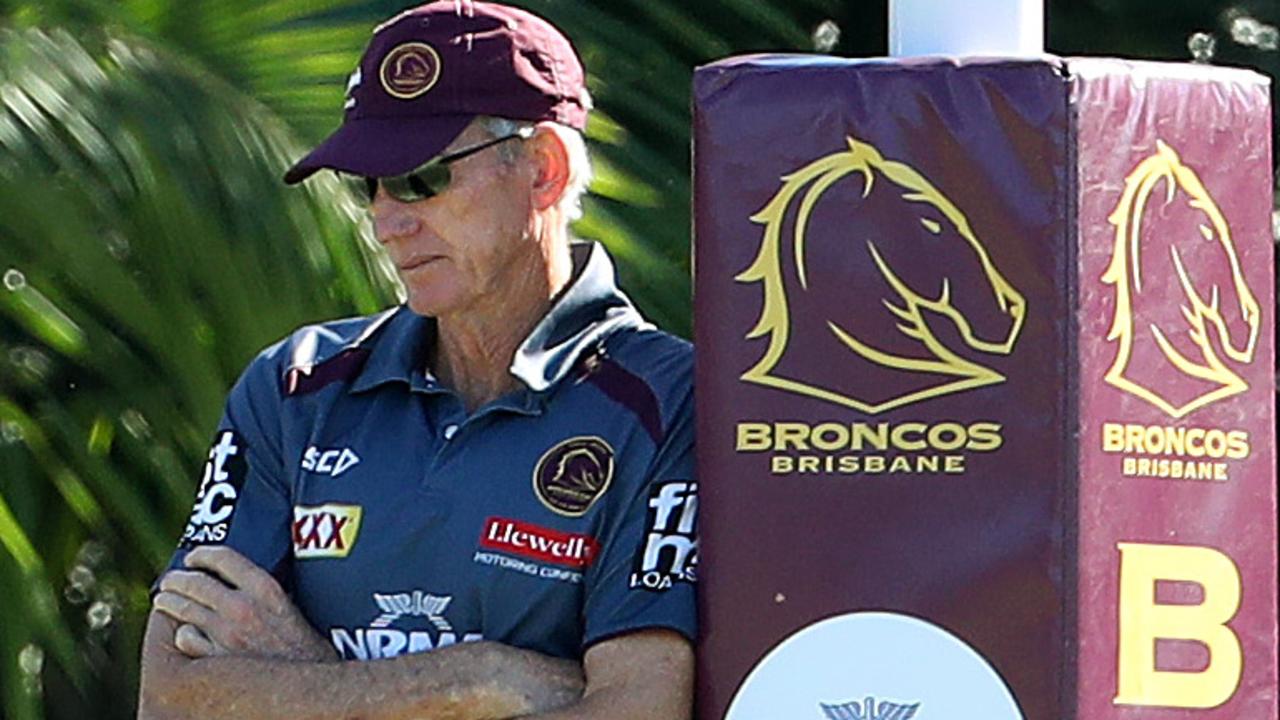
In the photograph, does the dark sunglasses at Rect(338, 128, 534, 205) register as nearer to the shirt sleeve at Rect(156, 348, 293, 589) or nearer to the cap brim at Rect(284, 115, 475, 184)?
the cap brim at Rect(284, 115, 475, 184)

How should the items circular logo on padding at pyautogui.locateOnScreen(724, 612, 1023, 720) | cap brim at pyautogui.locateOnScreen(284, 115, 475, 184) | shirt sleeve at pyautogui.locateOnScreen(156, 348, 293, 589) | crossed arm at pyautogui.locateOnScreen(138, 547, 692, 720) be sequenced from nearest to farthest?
circular logo on padding at pyautogui.locateOnScreen(724, 612, 1023, 720) < crossed arm at pyautogui.locateOnScreen(138, 547, 692, 720) < cap brim at pyautogui.locateOnScreen(284, 115, 475, 184) < shirt sleeve at pyautogui.locateOnScreen(156, 348, 293, 589)

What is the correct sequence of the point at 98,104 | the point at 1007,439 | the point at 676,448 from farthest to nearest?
the point at 98,104
the point at 676,448
the point at 1007,439

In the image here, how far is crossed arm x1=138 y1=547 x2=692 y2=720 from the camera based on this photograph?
3971mm

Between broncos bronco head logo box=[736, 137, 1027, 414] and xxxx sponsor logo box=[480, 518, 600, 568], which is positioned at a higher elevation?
broncos bronco head logo box=[736, 137, 1027, 414]

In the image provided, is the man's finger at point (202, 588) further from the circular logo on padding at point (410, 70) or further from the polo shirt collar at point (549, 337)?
the circular logo on padding at point (410, 70)

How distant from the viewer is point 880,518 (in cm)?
383

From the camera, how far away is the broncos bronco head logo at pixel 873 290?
3.81 meters

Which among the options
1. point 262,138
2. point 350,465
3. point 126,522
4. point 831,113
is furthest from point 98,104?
point 831,113

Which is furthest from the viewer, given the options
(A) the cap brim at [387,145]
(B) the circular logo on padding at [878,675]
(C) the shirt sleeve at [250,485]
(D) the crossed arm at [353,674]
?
(C) the shirt sleeve at [250,485]

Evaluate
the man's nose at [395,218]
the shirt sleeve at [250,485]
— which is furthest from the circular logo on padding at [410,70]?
the shirt sleeve at [250,485]

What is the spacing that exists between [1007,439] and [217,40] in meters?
2.71

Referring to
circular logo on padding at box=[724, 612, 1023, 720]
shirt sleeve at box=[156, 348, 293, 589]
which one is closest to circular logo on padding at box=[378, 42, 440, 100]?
shirt sleeve at box=[156, 348, 293, 589]

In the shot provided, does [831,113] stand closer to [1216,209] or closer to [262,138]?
[1216,209]

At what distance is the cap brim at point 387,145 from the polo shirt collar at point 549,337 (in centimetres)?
27
